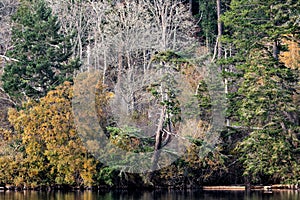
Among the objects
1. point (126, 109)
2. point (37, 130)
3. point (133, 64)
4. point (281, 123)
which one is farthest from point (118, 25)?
point (281, 123)

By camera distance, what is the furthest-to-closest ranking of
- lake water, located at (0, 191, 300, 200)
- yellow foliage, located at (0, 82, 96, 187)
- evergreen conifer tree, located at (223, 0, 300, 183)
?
yellow foliage, located at (0, 82, 96, 187) < evergreen conifer tree, located at (223, 0, 300, 183) < lake water, located at (0, 191, 300, 200)

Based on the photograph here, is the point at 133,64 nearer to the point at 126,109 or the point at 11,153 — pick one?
the point at 126,109

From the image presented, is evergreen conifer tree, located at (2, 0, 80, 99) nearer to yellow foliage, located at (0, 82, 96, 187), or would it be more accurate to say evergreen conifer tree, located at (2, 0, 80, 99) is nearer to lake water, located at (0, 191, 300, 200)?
yellow foliage, located at (0, 82, 96, 187)

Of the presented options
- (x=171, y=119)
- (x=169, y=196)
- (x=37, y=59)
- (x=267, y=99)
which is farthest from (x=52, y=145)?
(x=267, y=99)

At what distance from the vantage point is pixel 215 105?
3272 centimetres

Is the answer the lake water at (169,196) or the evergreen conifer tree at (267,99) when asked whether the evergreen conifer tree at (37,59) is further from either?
the evergreen conifer tree at (267,99)

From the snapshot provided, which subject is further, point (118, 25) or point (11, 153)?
point (118, 25)

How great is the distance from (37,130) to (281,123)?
458 inches

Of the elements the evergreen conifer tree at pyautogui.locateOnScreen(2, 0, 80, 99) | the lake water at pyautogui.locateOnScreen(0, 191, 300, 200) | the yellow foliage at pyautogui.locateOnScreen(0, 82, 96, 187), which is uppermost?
the evergreen conifer tree at pyautogui.locateOnScreen(2, 0, 80, 99)

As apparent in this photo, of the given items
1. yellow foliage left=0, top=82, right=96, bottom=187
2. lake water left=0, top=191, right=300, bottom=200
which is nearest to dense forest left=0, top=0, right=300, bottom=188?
yellow foliage left=0, top=82, right=96, bottom=187

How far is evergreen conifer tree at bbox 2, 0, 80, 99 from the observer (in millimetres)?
35156

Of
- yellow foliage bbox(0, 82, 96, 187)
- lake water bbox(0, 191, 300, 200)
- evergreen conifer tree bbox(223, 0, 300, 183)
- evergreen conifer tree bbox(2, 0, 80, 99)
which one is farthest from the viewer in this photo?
evergreen conifer tree bbox(2, 0, 80, 99)

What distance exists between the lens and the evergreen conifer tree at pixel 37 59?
115ft

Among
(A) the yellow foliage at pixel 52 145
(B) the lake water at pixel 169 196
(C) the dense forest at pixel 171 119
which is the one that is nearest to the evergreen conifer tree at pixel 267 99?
(C) the dense forest at pixel 171 119
